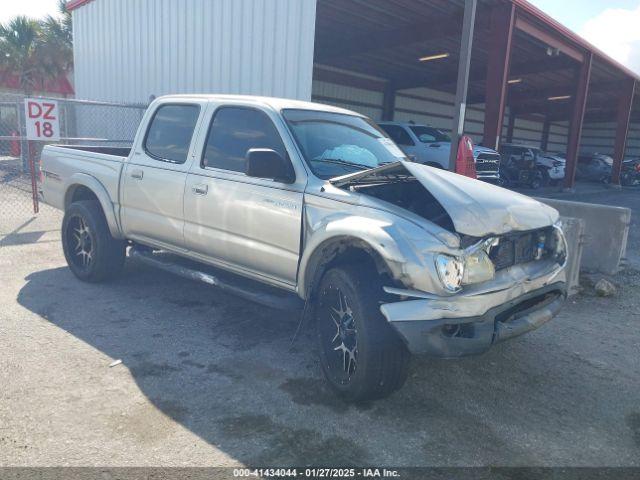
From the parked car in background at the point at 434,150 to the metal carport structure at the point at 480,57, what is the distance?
99cm

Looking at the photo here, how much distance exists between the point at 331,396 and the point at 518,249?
62.2 inches

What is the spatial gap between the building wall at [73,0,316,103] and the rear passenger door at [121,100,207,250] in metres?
4.49

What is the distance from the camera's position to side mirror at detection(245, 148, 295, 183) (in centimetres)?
361

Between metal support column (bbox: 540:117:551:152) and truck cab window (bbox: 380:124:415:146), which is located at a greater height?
metal support column (bbox: 540:117:551:152)

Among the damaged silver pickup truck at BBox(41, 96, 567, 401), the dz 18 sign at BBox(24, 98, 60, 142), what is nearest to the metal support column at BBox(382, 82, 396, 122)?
the dz 18 sign at BBox(24, 98, 60, 142)

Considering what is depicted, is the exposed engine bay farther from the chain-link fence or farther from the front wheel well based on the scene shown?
the chain-link fence

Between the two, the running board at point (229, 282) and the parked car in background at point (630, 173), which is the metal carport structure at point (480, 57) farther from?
the running board at point (229, 282)

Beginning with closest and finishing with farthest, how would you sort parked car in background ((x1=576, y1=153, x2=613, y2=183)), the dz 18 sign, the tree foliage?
1. the dz 18 sign
2. parked car in background ((x1=576, y1=153, x2=613, y2=183))
3. the tree foliage

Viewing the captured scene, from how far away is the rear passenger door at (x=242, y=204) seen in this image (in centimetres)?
379

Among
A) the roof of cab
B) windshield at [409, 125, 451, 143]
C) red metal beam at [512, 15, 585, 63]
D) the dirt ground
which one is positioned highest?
red metal beam at [512, 15, 585, 63]

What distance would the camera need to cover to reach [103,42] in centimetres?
1354

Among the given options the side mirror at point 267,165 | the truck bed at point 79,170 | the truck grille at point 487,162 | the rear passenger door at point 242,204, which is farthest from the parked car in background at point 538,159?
the side mirror at point 267,165

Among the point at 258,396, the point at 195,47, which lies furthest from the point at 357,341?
the point at 195,47

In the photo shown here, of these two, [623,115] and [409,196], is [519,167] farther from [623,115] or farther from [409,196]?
[409,196]
